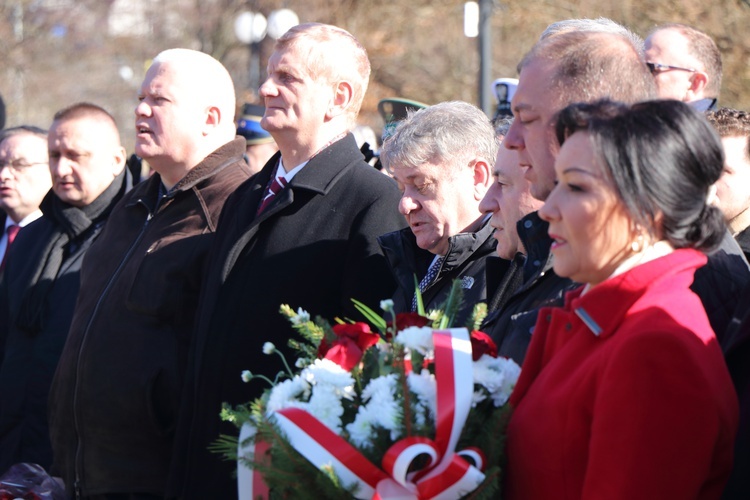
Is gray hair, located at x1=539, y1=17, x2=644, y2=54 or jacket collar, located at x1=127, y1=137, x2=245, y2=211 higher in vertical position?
gray hair, located at x1=539, y1=17, x2=644, y2=54

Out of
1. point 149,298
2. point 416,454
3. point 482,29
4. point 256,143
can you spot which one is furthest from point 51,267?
point 482,29

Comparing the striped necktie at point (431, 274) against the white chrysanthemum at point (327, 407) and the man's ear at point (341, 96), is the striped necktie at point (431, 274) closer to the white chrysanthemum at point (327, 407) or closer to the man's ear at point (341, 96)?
the man's ear at point (341, 96)

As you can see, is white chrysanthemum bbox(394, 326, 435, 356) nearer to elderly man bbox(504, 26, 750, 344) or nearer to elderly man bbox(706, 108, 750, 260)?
elderly man bbox(504, 26, 750, 344)

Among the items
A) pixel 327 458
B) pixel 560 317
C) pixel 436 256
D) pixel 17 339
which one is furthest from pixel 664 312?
pixel 17 339

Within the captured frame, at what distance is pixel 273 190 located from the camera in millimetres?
4547

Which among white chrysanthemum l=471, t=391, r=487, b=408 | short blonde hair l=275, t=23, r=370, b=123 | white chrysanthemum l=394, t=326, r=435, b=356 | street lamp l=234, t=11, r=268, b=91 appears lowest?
street lamp l=234, t=11, r=268, b=91

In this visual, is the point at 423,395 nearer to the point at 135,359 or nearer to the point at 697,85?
the point at 135,359

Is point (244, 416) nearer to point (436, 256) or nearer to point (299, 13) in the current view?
point (436, 256)

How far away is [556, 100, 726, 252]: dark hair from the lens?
231cm

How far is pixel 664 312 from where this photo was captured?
2291 millimetres

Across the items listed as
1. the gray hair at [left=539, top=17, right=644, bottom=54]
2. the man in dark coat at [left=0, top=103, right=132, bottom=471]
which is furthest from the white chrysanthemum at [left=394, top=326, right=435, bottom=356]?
the man in dark coat at [left=0, top=103, right=132, bottom=471]

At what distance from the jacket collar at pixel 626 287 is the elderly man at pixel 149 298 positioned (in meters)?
2.56

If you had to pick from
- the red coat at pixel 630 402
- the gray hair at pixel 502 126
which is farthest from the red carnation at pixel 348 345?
the gray hair at pixel 502 126

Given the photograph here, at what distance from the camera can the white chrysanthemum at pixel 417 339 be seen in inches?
97.2
